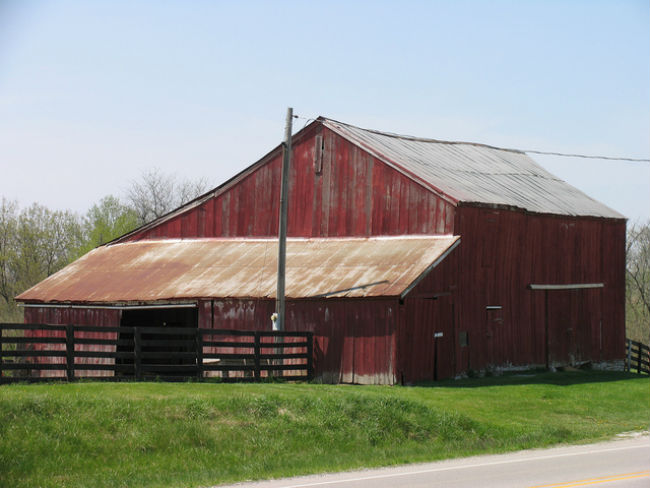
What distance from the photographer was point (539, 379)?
1167 inches

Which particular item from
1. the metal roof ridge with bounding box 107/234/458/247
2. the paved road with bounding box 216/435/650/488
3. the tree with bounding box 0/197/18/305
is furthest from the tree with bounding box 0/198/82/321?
the paved road with bounding box 216/435/650/488

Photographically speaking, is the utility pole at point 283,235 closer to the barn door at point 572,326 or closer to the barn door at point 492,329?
the barn door at point 492,329

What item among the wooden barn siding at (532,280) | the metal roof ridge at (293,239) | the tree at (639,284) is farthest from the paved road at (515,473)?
the tree at (639,284)

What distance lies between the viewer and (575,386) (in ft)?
91.2

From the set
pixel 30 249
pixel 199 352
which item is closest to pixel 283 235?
pixel 199 352

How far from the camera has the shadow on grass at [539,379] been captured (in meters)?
27.4

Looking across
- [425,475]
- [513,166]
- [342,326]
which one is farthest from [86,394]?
[513,166]

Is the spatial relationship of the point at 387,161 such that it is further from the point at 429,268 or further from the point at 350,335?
the point at 350,335

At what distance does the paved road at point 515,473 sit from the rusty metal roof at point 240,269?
10.3m

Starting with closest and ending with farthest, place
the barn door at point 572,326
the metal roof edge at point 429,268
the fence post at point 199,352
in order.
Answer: the fence post at point 199,352
the metal roof edge at point 429,268
the barn door at point 572,326

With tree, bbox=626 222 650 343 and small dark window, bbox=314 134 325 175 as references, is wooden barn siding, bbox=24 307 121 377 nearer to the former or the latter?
small dark window, bbox=314 134 325 175

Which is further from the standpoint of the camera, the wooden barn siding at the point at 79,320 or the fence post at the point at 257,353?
the wooden barn siding at the point at 79,320

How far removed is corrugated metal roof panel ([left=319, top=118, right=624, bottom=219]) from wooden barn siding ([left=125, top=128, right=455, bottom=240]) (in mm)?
618

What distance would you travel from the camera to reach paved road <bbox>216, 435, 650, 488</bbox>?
536 inches
